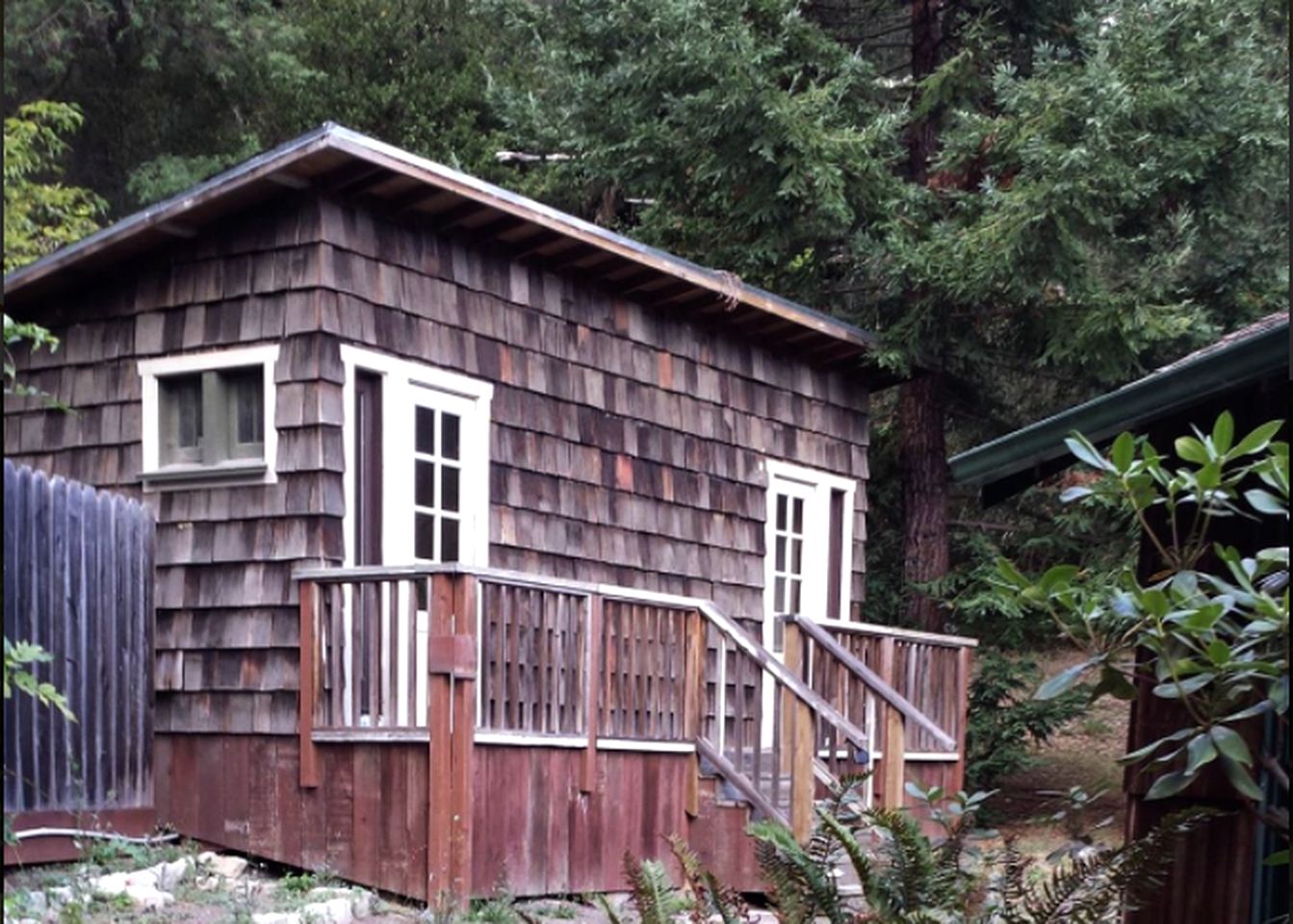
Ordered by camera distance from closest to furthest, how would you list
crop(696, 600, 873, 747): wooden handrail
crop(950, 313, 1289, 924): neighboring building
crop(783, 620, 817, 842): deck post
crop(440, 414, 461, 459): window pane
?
crop(950, 313, 1289, 924): neighboring building
crop(696, 600, 873, 747): wooden handrail
crop(783, 620, 817, 842): deck post
crop(440, 414, 461, 459): window pane

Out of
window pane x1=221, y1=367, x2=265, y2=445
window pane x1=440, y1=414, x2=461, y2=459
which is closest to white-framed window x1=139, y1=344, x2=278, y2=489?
window pane x1=221, y1=367, x2=265, y2=445

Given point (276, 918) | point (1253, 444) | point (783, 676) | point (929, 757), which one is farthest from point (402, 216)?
point (1253, 444)

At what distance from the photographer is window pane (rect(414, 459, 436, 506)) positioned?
26.8ft

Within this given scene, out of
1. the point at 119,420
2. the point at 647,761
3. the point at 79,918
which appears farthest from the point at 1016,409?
the point at 79,918

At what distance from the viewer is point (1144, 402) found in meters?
4.45

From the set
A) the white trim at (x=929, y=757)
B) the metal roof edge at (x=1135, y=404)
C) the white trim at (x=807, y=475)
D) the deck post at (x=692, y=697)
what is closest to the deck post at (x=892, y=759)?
the white trim at (x=929, y=757)

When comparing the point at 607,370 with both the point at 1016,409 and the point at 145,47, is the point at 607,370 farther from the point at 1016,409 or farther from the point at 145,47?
the point at 145,47

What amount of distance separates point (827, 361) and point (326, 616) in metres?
4.96

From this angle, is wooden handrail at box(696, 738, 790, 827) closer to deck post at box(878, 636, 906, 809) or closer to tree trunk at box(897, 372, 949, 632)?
deck post at box(878, 636, 906, 809)

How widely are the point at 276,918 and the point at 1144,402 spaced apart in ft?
12.2

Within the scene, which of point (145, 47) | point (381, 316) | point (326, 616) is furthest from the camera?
point (145, 47)

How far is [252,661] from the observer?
25.3 ft

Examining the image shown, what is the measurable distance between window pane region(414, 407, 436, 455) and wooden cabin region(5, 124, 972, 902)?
0.06 feet

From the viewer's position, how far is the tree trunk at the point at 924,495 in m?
13.9
